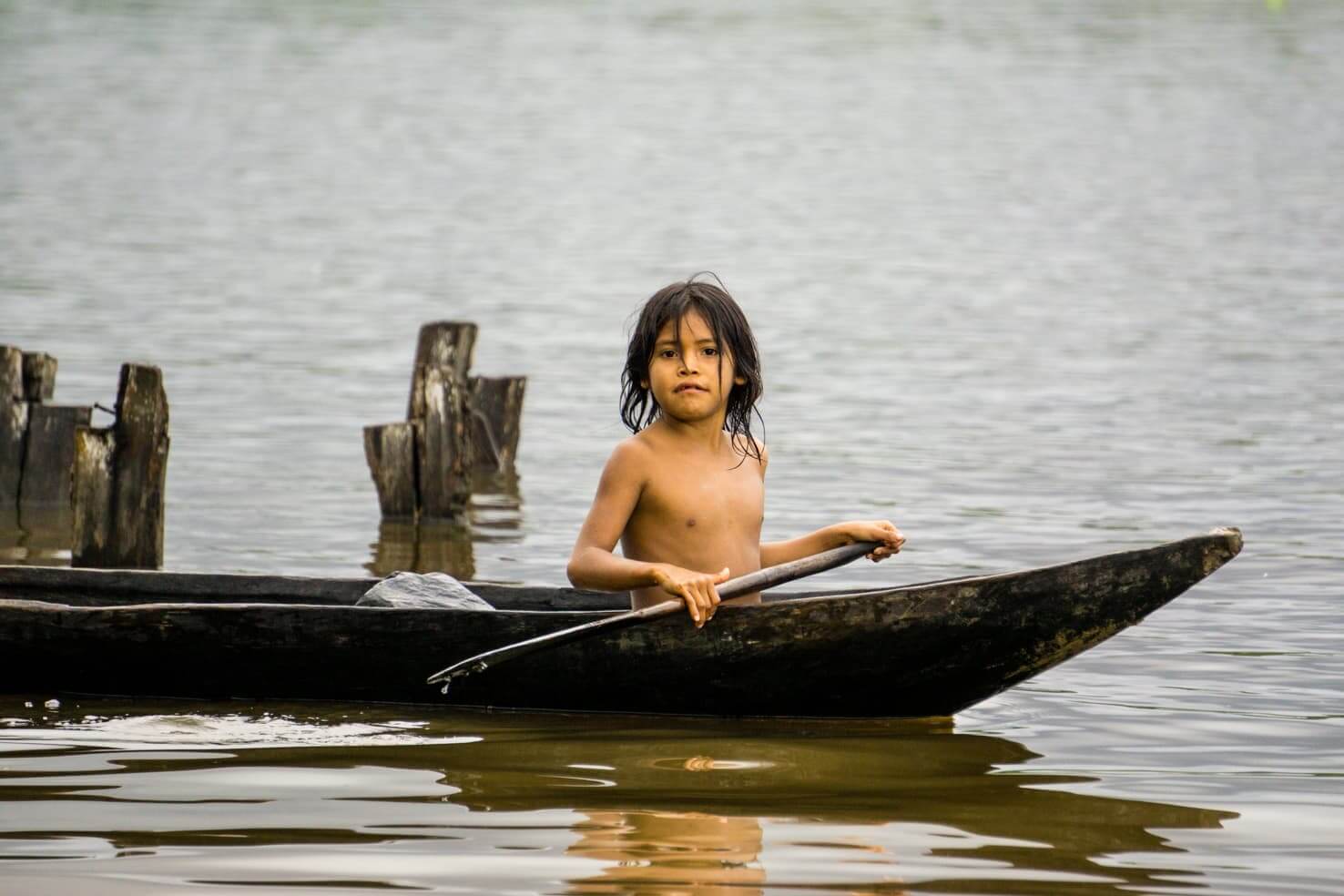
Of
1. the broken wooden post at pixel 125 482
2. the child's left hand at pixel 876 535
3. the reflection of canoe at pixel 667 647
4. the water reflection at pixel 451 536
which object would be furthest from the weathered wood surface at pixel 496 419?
the child's left hand at pixel 876 535

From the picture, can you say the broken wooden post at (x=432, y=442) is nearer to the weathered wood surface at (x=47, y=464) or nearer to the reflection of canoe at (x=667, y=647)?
the weathered wood surface at (x=47, y=464)

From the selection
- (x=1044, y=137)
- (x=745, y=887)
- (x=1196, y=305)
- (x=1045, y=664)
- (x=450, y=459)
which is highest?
(x=1044, y=137)

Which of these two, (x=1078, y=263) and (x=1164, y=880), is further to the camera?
(x=1078, y=263)

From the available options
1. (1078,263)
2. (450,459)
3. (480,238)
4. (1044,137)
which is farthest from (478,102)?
(450,459)

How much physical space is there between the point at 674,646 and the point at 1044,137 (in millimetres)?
34440

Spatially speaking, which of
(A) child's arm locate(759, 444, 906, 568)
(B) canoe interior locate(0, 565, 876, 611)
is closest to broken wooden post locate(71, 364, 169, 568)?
(B) canoe interior locate(0, 565, 876, 611)

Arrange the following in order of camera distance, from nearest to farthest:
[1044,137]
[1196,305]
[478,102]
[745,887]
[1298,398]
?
[745,887] → [1298,398] → [1196,305] → [1044,137] → [478,102]

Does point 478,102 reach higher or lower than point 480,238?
higher

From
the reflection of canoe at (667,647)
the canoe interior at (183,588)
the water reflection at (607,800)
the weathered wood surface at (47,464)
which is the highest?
the weathered wood surface at (47,464)

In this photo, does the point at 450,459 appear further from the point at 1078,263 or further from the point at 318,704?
the point at 1078,263

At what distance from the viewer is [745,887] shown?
16.0 feet

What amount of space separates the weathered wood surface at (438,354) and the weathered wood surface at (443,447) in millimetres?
37

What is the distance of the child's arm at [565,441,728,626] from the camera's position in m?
6.02

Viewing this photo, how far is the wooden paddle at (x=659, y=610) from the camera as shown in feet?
→ 19.7
